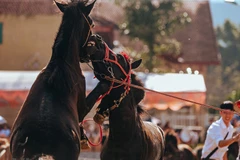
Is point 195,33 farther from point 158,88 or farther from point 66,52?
point 66,52

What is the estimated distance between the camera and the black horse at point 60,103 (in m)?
6.10

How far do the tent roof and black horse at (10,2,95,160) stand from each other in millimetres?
12435

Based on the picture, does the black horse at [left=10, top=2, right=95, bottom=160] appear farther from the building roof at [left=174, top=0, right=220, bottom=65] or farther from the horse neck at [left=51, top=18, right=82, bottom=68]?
the building roof at [left=174, top=0, right=220, bottom=65]

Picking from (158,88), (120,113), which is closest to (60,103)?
(120,113)

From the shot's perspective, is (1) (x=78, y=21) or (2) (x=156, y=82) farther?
(2) (x=156, y=82)

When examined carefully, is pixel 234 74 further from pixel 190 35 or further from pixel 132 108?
pixel 132 108

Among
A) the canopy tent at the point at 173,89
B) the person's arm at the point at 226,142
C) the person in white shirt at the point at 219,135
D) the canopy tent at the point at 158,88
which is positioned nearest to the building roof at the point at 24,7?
the canopy tent at the point at 158,88

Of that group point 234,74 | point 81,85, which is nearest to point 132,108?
point 81,85

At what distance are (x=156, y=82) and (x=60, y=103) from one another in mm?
15038

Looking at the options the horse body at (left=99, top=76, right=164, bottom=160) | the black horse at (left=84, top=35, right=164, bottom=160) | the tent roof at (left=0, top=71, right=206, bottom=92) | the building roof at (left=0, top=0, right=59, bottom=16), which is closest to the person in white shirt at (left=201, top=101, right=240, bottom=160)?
the black horse at (left=84, top=35, right=164, bottom=160)

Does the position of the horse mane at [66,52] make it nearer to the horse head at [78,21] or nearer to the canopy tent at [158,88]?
the horse head at [78,21]

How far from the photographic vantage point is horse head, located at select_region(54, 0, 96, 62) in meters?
7.08

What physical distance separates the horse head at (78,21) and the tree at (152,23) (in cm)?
2860

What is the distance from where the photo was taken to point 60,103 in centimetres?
647
